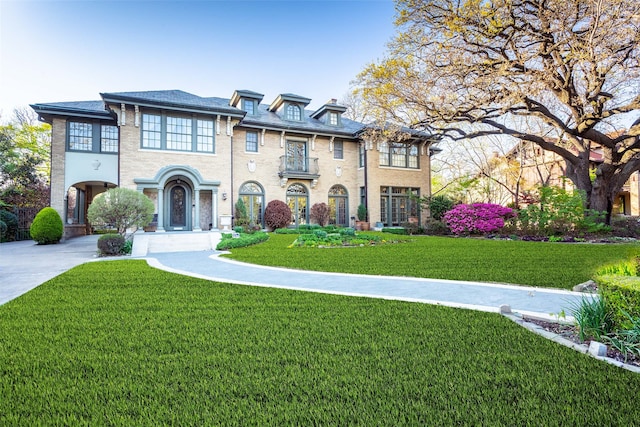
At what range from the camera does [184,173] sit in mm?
16141

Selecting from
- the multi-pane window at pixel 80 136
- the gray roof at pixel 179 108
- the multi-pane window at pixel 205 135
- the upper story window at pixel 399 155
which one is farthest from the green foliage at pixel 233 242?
the upper story window at pixel 399 155

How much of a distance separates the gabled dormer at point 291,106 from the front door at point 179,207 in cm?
777

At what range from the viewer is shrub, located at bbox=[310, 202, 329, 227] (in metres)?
20.8

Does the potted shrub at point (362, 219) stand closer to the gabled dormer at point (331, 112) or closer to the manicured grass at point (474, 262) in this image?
the gabled dormer at point (331, 112)

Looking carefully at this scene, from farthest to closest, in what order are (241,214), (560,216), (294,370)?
1. (241,214)
2. (560,216)
3. (294,370)

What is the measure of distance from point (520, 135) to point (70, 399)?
1779 cm

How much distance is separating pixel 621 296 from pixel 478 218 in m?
14.3

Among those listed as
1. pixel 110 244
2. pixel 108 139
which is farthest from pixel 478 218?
pixel 108 139

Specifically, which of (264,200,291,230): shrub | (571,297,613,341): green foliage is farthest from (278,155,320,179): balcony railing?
(571,297,613,341): green foliage

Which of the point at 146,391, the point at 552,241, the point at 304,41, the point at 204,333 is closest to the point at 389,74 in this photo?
the point at 304,41

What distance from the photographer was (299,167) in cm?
2080

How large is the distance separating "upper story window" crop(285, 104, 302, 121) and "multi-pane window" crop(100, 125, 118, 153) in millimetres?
9460

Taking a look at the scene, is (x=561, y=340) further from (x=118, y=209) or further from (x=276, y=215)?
(x=276, y=215)

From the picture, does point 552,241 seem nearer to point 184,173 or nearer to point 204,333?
point 204,333
